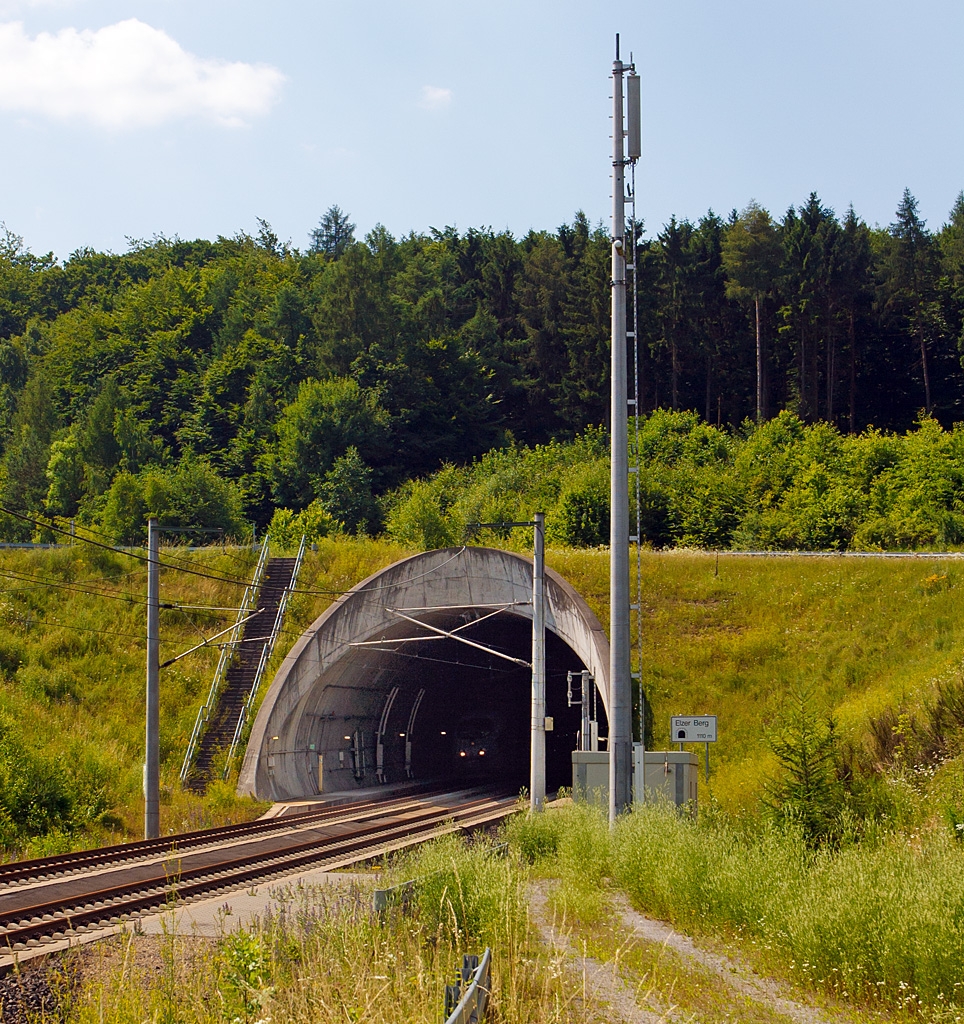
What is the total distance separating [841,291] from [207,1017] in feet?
232

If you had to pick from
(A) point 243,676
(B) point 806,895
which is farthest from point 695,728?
(A) point 243,676

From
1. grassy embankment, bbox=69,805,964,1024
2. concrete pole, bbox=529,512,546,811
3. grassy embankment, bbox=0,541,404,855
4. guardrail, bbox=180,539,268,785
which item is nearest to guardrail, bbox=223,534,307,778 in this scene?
A: grassy embankment, bbox=0,541,404,855

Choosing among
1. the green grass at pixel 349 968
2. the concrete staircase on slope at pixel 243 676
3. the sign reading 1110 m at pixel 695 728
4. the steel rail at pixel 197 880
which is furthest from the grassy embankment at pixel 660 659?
the green grass at pixel 349 968

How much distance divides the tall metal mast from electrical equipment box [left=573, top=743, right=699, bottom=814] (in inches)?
174

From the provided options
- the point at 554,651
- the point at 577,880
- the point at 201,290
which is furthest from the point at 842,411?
the point at 577,880

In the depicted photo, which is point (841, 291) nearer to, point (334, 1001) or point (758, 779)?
point (758, 779)

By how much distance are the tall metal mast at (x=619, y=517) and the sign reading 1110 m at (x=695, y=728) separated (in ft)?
13.7

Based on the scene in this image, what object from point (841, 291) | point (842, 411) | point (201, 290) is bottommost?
point (842, 411)

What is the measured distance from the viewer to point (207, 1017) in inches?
330

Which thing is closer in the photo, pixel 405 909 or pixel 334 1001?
pixel 334 1001

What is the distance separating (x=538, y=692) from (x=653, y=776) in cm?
343

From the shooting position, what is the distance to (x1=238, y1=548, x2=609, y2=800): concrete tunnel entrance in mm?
33156

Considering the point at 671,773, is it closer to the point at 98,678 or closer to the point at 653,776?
the point at 653,776

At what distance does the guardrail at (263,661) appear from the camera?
110ft
